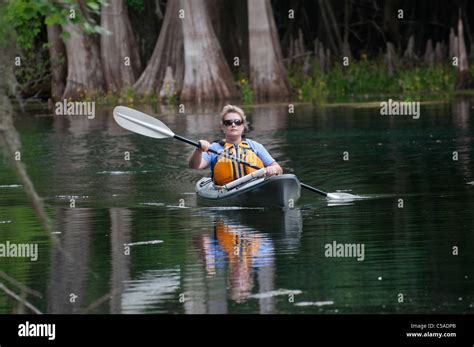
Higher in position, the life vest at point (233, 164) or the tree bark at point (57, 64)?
the tree bark at point (57, 64)

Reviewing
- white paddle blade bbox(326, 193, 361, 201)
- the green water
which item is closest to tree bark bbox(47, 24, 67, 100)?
the green water

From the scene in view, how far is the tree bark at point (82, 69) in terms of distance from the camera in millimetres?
46156

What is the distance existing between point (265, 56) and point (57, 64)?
8411mm

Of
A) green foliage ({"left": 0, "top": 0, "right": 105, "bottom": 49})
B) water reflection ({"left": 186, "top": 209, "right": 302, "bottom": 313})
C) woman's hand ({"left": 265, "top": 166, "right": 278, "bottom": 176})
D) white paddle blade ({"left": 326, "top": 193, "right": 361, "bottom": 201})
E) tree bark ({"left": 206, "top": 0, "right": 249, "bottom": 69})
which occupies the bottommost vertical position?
water reflection ({"left": 186, "top": 209, "right": 302, "bottom": 313})

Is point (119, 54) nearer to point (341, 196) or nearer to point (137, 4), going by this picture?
point (137, 4)

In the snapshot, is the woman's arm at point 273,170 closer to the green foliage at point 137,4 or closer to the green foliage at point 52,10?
the green foliage at point 52,10

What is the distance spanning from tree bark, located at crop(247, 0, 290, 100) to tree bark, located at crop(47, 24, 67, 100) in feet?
24.6

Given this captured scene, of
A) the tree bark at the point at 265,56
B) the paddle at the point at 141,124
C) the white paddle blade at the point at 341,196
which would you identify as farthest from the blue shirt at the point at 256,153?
the tree bark at the point at 265,56

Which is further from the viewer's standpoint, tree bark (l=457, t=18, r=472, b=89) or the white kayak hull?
tree bark (l=457, t=18, r=472, b=89)

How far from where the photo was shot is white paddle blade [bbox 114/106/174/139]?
18.7m

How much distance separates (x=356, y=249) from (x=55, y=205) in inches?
228

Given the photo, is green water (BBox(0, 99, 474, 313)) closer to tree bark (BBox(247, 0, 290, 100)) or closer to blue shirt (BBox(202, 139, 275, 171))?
blue shirt (BBox(202, 139, 275, 171))

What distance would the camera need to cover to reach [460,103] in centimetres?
3775

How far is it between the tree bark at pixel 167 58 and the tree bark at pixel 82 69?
1.92 meters
